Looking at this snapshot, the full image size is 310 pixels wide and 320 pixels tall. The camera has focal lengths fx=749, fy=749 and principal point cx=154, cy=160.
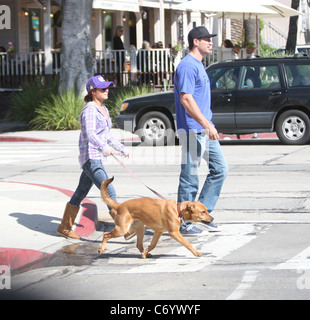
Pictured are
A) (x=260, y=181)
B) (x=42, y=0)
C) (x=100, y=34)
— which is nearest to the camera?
(x=260, y=181)

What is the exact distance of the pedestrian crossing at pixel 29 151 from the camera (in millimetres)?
15073

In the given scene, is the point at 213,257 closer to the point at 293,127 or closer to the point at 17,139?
the point at 293,127

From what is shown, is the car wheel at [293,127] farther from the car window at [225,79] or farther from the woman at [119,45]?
the woman at [119,45]

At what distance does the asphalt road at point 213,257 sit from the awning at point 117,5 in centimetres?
1613

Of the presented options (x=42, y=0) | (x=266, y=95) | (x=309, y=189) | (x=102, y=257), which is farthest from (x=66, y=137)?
(x=102, y=257)

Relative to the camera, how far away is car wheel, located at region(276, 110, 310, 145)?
52.6 feet

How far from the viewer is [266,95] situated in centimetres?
1606

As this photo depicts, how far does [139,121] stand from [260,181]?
6.10 metres

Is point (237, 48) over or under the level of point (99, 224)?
over

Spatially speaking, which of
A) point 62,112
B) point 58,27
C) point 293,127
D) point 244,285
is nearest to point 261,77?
point 293,127


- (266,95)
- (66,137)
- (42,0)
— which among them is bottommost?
(66,137)

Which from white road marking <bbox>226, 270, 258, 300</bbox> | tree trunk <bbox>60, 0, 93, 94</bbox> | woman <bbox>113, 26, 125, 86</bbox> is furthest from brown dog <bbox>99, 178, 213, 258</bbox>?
woman <bbox>113, 26, 125, 86</bbox>

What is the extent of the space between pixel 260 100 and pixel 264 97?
0.35 ft

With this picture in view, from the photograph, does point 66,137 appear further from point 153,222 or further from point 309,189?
point 153,222
